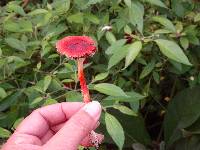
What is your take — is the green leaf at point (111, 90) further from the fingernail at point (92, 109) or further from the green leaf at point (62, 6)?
the green leaf at point (62, 6)

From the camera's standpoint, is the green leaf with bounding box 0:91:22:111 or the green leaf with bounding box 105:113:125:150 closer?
the green leaf with bounding box 105:113:125:150

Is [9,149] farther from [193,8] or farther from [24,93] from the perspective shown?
[193,8]

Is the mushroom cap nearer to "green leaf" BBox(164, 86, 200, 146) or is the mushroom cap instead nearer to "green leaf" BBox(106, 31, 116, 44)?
"green leaf" BBox(106, 31, 116, 44)

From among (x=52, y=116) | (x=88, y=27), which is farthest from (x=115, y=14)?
(x=52, y=116)

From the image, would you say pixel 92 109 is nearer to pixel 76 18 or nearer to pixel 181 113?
pixel 76 18

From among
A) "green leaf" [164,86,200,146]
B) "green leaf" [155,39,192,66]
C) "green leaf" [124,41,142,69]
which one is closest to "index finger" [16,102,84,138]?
"green leaf" [124,41,142,69]

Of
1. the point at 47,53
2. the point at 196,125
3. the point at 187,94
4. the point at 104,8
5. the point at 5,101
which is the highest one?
the point at 104,8
